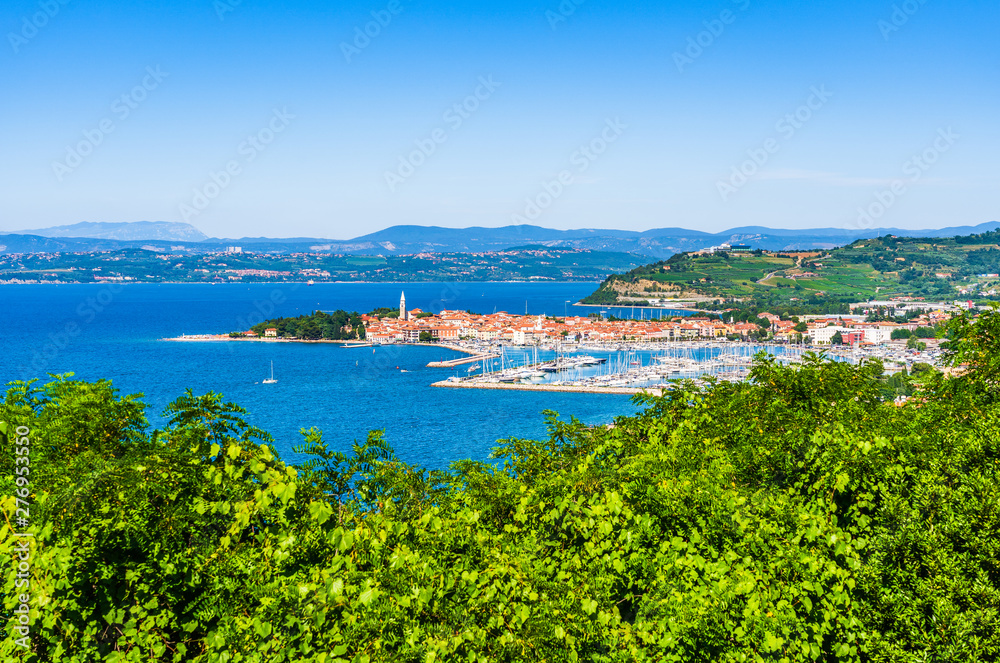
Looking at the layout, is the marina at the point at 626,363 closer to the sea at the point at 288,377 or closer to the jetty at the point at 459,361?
the jetty at the point at 459,361

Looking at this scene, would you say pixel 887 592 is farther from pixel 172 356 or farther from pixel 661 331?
pixel 661 331

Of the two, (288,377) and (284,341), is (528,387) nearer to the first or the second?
(288,377)

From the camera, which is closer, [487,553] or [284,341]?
[487,553]

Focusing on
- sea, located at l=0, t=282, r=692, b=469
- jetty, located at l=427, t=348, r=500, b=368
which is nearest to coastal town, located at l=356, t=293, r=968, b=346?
sea, located at l=0, t=282, r=692, b=469

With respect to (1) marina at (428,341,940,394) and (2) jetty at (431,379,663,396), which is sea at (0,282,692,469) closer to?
(2) jetty at (431,379,663,396)

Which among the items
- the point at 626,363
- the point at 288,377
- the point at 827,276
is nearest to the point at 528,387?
the point at 626,363

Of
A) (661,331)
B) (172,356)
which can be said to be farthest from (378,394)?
(661,331)
